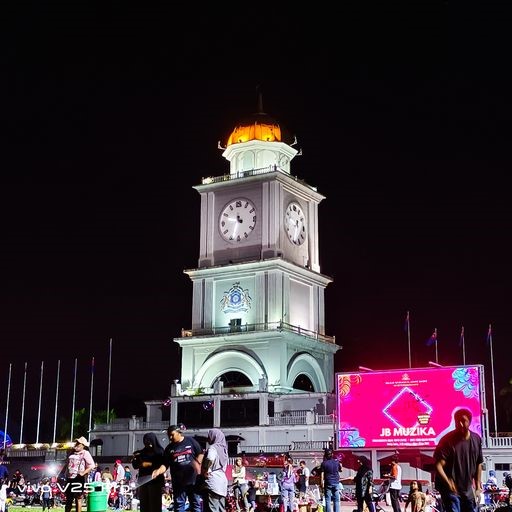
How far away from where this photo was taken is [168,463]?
14.5 m

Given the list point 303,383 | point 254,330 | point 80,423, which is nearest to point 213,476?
point 254,330

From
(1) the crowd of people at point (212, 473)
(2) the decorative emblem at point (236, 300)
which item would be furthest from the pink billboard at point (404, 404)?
(1) the crowd of people at point (212, 473)

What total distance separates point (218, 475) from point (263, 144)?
57.6 metres

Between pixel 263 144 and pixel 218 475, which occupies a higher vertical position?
pixel 263 144

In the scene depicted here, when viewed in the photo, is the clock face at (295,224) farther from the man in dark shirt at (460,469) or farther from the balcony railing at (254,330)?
the man in dark shirt at (460,469)

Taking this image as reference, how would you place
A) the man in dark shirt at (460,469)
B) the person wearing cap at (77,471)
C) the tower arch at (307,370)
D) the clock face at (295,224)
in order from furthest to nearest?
the clock face at (295,224) < the tower arch at (307,370) < the person wearing cap at (77,471) < the man in dark shirt at (460,469)

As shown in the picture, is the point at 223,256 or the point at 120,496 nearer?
the point at 120,496

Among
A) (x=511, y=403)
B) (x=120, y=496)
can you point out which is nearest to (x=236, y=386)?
(x=511, y=403)

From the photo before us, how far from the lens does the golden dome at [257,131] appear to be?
71.4m

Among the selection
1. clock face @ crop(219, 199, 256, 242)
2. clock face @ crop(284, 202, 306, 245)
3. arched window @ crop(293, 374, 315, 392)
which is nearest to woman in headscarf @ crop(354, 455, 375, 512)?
arched window @ crop(293, 374, 315, 392)

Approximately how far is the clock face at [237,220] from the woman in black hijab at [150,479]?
5361cm

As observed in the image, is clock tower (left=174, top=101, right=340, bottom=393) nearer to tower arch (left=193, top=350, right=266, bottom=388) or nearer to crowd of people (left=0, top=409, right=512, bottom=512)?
tower arch (left=193, top=350, right=266, bottom=388)

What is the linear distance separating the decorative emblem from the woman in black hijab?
2030 inches

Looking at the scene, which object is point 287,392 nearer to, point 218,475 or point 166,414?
point 166,414
